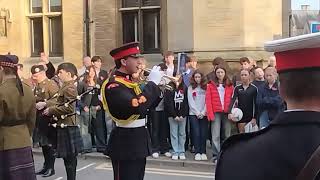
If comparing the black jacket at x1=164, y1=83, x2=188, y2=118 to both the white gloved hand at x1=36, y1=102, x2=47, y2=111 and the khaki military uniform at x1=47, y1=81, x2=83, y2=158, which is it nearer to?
the khaki military uniform at x1=47, y1=81, x2=83, y2=158

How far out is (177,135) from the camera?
33.2 ft

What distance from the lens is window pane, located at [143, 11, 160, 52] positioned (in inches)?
595

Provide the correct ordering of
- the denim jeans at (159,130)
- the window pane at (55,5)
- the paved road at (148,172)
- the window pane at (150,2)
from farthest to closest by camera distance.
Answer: the window pane at (55,5) → the window pane at (150,2) → the denim jeans at (159,130) → the paved road at (148,172)

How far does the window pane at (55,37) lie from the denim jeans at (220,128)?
7.61m

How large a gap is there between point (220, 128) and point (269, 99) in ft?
4.01

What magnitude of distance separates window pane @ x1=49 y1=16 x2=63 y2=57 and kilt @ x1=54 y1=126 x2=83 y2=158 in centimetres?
864

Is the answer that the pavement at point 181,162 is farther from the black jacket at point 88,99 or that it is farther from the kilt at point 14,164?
the kilt at point 14,164

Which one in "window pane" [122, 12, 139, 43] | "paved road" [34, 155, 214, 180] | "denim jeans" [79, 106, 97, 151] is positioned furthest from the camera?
"window pane" [122, 12, 139, 43]

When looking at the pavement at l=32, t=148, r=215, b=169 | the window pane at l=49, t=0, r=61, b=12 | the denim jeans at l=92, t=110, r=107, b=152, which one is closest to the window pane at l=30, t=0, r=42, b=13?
the window pane at l=49, t=0, r=61, b=12

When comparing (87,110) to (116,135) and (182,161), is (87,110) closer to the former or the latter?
(182,161)

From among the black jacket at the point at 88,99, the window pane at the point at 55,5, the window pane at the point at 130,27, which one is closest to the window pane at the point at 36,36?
the window pane at the point at 55,5

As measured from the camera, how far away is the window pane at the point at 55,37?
1620cm

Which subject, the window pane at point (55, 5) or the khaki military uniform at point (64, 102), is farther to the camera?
the window pane at point (55, 5)

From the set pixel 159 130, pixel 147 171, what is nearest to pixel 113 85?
pixel 147 171
